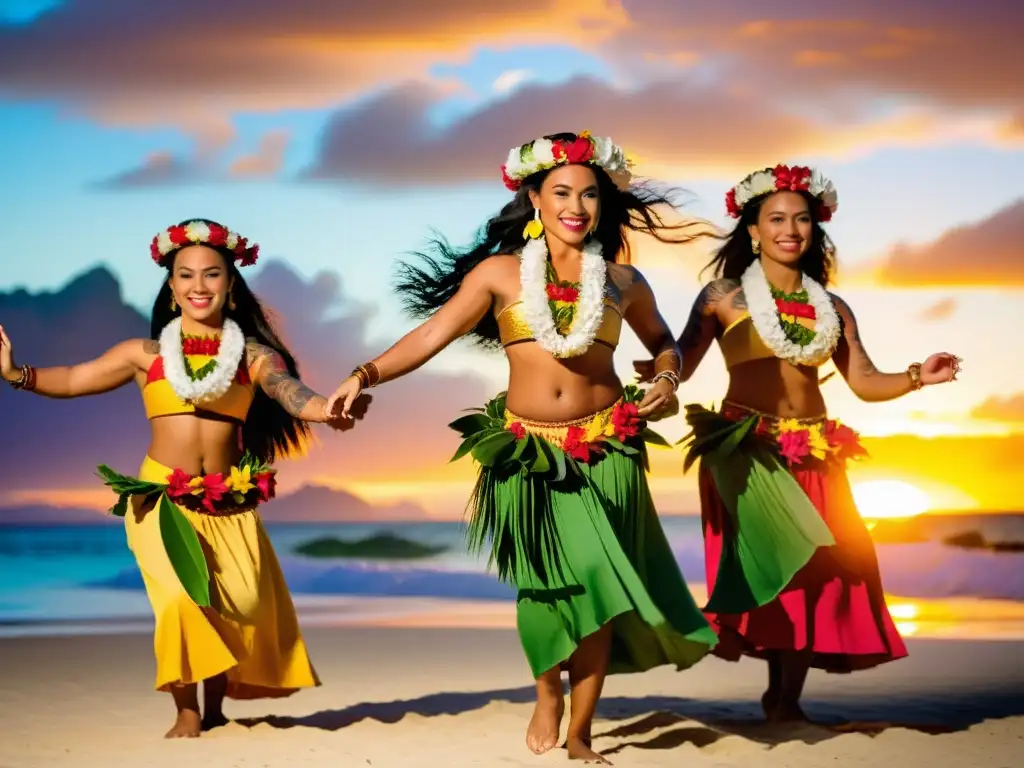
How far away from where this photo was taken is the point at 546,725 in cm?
487

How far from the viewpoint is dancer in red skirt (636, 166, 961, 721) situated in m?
5.29

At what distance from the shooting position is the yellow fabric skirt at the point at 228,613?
516 centimetres

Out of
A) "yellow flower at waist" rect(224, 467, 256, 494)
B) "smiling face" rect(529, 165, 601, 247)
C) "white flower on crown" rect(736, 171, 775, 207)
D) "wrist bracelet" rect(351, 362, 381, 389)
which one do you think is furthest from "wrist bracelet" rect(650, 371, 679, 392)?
"yellow flower at waist" rect(224, 467, 256, 494)

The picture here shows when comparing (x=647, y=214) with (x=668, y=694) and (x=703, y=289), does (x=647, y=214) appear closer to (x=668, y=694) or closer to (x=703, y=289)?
(x=703, y=289)

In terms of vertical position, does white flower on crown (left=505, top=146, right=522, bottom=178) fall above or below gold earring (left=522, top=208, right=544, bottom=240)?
A: above

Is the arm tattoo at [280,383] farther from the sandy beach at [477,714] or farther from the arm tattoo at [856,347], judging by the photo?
the arm tattoo at [856,347]

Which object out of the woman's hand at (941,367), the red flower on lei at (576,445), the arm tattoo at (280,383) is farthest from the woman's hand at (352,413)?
the woman's hand at (941,367)

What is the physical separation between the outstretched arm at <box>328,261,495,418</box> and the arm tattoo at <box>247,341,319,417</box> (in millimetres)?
354

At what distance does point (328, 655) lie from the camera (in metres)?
7.90

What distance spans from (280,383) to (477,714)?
4.73 feet

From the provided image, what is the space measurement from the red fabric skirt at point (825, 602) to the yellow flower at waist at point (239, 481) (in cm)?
149

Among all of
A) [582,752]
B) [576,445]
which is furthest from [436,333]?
[582,752]

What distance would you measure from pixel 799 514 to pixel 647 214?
1080 mm

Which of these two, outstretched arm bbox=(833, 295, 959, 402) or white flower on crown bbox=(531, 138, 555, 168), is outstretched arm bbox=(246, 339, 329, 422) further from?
outstretched arm bbox=(833, 295, 959, 402)
